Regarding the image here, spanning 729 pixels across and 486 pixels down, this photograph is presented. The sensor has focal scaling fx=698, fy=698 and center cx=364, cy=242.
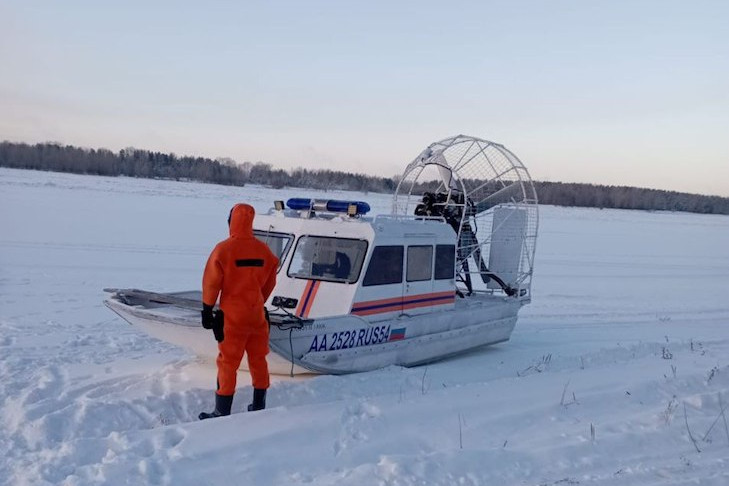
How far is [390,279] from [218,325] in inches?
114

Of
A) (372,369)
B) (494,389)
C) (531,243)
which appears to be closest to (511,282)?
(531,243)

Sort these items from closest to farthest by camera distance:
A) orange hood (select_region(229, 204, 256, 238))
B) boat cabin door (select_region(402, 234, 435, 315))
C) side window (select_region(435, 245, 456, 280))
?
orange hood (select_region(229, 204, 256, 238)) < boat cabin door (select_region(402, 234, 435, 315)) < side window (select_region(435, 245, 456, 280))

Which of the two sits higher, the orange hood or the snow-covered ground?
the orange hood

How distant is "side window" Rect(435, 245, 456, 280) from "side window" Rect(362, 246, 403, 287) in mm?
853

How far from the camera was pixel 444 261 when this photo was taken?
31.2ft

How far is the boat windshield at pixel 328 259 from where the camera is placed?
324 inches

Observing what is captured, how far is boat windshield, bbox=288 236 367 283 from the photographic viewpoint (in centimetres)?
823

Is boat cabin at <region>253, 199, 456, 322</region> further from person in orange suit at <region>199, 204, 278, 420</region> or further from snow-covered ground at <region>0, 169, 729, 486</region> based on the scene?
person in orange suit at <region>199, 204, 278, 420</region>

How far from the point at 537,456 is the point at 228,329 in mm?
2872

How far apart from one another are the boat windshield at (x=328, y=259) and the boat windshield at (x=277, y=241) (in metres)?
0.17

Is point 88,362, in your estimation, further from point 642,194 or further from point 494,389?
point 642,194

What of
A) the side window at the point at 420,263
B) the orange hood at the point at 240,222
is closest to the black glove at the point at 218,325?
the orange hood at the point at 240,222

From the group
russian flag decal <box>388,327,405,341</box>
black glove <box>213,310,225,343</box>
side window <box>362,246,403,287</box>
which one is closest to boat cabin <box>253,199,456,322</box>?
side window <box>362,246,403,287</box>

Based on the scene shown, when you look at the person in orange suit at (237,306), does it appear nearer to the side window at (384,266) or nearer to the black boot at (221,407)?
the black boot at (221,407)
